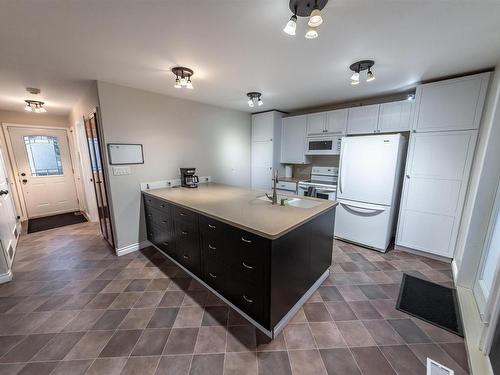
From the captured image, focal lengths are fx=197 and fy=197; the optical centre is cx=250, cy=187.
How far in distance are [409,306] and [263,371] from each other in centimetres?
153

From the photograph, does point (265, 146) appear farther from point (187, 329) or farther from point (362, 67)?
point (187, 329)

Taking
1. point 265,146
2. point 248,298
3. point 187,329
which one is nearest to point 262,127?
point 265,146

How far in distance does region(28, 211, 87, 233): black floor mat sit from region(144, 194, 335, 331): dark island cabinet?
3256mm

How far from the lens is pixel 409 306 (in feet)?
6.12

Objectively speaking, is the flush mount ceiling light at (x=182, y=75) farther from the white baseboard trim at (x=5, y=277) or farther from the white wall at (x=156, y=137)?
the white baseboard trim at (x=5, y=277)

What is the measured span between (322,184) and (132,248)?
3197 mm

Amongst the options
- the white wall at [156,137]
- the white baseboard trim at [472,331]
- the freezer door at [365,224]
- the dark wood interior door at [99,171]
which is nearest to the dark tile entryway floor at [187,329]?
the white baseboard trim at [472,331]

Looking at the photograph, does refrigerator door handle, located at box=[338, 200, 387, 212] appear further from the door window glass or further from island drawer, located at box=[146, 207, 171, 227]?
the door window glass

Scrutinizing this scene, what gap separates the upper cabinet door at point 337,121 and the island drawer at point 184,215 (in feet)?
8.90

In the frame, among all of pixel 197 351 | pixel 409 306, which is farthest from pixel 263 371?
pixel 409 306

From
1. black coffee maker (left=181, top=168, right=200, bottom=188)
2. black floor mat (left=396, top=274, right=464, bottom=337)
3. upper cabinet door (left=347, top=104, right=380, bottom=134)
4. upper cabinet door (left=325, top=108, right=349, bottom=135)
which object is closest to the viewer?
black floor mat (left=396, top=274, right=464, bottom=337)

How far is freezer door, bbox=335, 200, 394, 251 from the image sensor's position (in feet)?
9.07

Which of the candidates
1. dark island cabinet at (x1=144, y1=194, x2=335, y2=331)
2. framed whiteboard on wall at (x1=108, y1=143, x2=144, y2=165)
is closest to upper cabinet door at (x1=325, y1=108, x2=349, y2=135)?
dark island cabinet at (x1=144, y1=194, x2=335, y2=331)

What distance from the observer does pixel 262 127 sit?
4.15 metres
